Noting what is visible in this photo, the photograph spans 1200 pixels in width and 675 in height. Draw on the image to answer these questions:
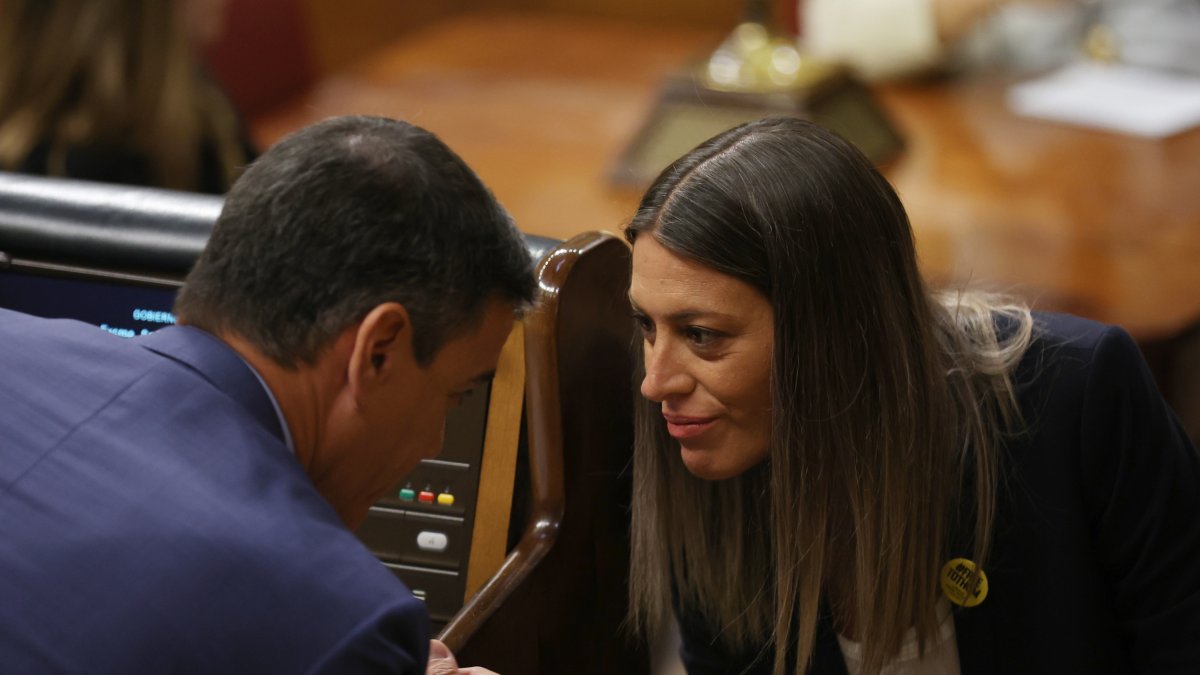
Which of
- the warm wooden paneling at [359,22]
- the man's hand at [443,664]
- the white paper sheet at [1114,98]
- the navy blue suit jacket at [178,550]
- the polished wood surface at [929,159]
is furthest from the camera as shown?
the warm wooden paneling at [359,22]

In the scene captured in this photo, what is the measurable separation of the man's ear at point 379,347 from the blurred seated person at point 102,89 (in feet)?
4.60

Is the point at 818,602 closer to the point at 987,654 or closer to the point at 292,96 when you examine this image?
the point at 987,654

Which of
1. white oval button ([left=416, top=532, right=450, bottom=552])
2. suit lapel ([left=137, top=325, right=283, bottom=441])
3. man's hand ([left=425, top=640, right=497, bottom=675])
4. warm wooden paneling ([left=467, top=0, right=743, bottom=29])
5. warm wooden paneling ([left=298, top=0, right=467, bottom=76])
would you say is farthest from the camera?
warm wooden paneling ([left=298, top=0, right=467, bottom=76])

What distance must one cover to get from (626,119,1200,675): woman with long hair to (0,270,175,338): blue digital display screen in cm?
50

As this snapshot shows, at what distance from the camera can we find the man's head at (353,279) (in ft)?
3.43

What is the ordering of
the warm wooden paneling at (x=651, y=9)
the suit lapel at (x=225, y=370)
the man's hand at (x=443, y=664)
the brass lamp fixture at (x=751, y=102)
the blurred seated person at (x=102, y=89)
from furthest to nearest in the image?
the warm wooden paneling at (x=651, y=9), the brass lamp fixture at (x=751, y=102), the blurred seated person at (x=102, y=89), the man's hand at (x=443, y=664), the suit lapel at (x=225, y=370)

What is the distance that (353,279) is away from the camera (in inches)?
41.0

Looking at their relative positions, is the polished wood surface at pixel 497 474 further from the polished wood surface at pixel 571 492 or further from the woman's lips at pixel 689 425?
the woman's lips at pixel 689 425

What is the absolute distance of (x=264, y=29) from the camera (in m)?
3.25

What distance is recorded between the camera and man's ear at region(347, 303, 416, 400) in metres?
1.04

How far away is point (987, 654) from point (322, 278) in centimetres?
74

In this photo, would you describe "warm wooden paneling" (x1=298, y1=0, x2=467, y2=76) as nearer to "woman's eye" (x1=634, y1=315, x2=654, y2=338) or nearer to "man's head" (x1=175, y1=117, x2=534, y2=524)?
"woman's eye" (x1=634, y1=315, x2=654, y2=338)

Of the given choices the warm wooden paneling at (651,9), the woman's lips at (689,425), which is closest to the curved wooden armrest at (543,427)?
the woman's lips at (689,425)

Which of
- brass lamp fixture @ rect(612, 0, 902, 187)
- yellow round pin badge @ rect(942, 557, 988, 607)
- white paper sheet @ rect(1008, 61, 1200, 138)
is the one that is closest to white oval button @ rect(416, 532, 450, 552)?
yellow round pin badge @ rect(942, 557, 988, 607)
